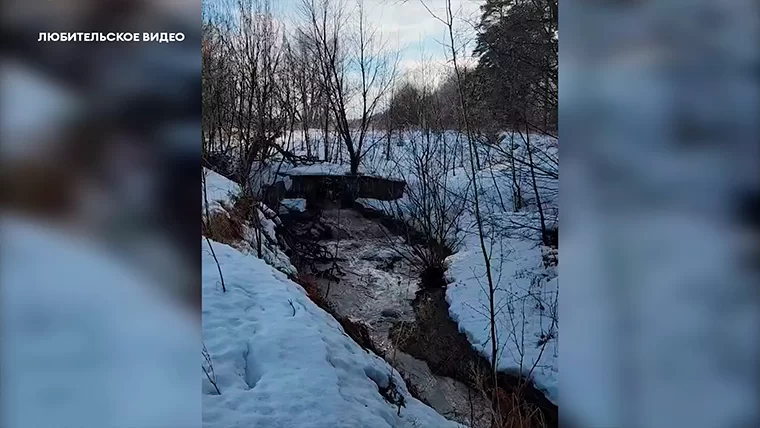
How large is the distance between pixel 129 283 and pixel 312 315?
1.81 m

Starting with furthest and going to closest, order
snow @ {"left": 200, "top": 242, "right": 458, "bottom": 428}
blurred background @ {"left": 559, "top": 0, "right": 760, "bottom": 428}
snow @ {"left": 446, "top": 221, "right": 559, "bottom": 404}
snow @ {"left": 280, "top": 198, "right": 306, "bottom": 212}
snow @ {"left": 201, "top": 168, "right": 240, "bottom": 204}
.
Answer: snow @ {"left": 280, "top": 198, "right": 306, "bottom": 212}
snow @ {"left": 201, "top": 168, "right": 240, "bottom": 204}
snow @ {"left": 446, "top": 221, "right": 559, "bottom": 404}
snow @ {"left": 200, "top": 242, "right": 458, "bottom": 428}
blurred background @ {"left": 559, "top": 0, "right": 760, "bottom": 428}

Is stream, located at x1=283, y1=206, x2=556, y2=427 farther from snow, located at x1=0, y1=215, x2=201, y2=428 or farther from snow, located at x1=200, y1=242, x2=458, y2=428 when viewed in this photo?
snow, located at x1=0, y1=215, x2=201, y2=428

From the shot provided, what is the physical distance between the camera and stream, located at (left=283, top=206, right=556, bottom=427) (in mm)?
2918

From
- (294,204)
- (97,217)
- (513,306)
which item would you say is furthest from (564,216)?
(294,204)

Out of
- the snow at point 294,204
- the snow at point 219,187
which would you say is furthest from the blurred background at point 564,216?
the snow at point 294,204

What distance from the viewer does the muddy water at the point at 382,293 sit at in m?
2.85

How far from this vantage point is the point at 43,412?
83 centimetres

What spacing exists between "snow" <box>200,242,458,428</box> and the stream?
0.42 meters

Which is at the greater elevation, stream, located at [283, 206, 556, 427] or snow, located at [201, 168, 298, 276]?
snow, located at [201, 168, 298, 276]

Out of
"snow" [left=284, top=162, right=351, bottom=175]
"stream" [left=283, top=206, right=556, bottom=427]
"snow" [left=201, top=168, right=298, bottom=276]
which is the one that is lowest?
"stream" [left=283, top=206, right=556, bottom=427]

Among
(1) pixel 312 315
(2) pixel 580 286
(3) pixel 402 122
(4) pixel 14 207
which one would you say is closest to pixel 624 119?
(2) pixel 580 286

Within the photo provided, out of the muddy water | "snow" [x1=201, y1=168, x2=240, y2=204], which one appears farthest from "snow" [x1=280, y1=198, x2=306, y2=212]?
"snow" [x1=201, y1=168, x2=240, y2=204]

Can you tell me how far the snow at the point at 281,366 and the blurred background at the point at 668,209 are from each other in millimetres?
1165

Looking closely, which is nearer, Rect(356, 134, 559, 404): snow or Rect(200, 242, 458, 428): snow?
Rect(200, 242, 458, 428): snow
